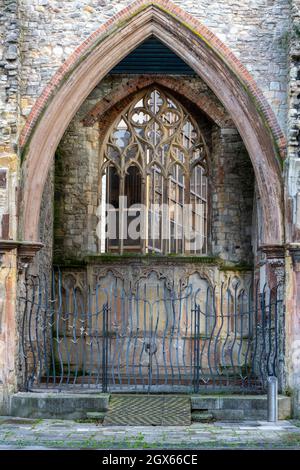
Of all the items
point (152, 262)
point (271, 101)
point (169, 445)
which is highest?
point (271, 101)

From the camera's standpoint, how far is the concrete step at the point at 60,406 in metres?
11.2

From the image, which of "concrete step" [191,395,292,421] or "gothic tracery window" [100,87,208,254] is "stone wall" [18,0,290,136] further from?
"concrete step" [191,395,292,421]

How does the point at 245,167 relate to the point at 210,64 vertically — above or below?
below

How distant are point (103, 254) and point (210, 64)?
4.31 meters

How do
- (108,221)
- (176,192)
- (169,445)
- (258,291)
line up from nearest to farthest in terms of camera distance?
(169,445) → (258,291) → (108,221) → (176,192)

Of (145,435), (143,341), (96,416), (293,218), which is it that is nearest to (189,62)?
(293,218)

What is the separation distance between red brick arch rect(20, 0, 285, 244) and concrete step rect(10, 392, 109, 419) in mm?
2255

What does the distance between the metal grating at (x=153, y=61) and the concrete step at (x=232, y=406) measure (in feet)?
18.5

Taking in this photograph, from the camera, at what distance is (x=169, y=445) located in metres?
9.05

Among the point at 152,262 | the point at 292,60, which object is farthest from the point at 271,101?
the point at 152,262

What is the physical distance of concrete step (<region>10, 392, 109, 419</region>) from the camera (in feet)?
36.7

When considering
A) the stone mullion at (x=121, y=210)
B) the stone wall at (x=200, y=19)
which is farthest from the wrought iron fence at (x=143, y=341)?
the stone wall at (x=200, y=19)

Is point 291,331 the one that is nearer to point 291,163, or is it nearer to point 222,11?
point 291,163

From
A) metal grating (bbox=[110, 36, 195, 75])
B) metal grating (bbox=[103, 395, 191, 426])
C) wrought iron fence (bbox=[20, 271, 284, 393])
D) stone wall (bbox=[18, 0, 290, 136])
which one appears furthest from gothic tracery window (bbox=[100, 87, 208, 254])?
metal grating (bbox=[103, 395, 191, 426])
